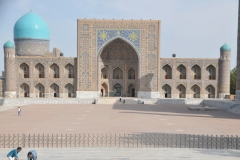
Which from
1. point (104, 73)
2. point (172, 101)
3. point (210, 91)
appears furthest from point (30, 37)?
point (210, 91)

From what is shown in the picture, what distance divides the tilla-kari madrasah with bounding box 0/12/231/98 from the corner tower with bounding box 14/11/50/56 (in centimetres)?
415

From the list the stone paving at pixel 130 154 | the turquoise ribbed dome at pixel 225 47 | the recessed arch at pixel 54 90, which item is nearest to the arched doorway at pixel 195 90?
the turquoise ribbed dome at pixel 225 47

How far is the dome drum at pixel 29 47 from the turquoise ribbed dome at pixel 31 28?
Result: 621mm

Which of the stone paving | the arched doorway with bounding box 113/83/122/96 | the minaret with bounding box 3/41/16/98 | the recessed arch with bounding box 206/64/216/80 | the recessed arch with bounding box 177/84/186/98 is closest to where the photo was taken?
the stone paving

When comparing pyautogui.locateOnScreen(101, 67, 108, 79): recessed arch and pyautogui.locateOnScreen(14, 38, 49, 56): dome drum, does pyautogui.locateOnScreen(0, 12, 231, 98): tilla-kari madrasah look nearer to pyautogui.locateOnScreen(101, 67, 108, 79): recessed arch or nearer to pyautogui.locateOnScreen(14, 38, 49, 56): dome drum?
pyautogui.locateOnScreen(101, 67, 108, 79): recessed arch

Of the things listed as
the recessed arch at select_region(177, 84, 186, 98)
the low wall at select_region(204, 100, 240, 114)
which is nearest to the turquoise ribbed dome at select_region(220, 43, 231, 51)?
the recessed arch at select_region(177, 84, 186, 98)

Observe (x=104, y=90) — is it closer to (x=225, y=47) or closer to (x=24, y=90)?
(x=24, y=90)

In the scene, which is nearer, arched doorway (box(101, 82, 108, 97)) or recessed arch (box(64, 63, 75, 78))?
recessed arch (box(64, 63, 75, 78))

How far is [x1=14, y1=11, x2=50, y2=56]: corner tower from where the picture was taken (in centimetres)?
4444

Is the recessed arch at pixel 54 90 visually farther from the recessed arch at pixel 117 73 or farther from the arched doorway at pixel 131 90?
the arched doorway at pixel 131 90

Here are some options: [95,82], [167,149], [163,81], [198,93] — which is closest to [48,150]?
[167,149]

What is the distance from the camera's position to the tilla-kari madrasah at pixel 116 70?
3922cm

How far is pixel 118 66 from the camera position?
4222cm

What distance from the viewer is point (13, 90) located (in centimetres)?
3912
